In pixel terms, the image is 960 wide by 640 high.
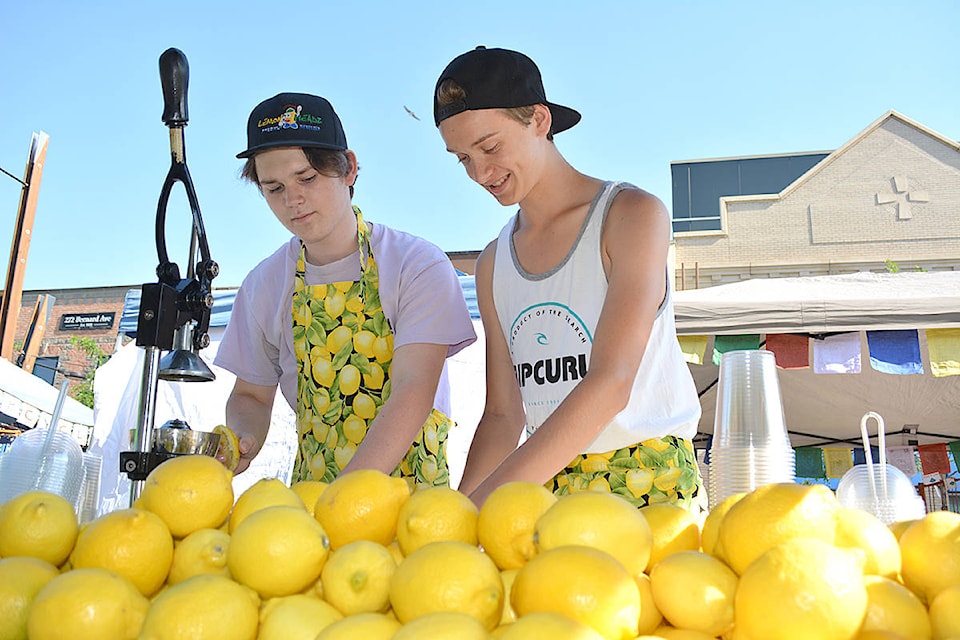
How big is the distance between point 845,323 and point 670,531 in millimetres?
4275

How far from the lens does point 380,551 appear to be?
2.85ft

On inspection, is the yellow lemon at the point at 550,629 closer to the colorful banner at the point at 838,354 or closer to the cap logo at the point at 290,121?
the cap logo at the point at 290,121

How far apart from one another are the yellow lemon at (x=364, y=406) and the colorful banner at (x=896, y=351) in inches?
152

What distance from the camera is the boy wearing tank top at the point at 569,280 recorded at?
5.43 ft

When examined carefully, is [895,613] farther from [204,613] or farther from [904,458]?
[904,458]

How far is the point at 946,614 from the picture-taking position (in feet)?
2.47

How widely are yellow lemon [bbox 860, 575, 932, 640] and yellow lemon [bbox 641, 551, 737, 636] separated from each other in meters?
0.12

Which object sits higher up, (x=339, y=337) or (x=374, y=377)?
(x=339, y=337)

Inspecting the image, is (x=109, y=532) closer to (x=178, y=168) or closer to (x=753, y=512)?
(x=753, y=512)

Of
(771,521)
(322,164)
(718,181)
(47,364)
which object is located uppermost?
(718,181)

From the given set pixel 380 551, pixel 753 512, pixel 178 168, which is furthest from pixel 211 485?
pixel 178 168

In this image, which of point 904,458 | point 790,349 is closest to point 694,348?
point 790,349

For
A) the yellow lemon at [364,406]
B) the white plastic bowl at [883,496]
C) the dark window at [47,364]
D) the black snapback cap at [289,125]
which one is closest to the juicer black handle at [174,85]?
the black snapback cap at [289,125]

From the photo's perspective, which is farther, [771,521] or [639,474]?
[639,474]
